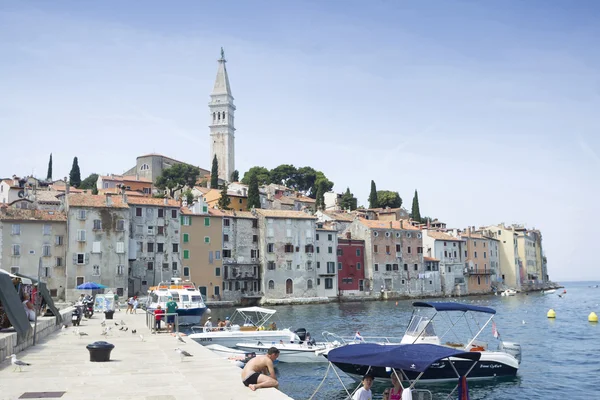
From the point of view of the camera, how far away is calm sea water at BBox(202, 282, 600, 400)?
76.9ft

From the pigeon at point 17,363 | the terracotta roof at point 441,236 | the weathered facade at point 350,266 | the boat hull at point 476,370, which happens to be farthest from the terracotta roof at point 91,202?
the terracotta roof at point 441,236

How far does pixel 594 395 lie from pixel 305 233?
182 ft

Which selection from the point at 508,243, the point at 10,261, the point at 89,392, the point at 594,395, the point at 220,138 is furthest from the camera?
the point at 220,138

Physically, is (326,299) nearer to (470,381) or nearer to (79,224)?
(79,224)

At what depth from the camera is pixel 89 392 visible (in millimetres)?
12859

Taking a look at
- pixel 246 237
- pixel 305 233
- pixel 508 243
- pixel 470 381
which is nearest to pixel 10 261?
pixel 246 237

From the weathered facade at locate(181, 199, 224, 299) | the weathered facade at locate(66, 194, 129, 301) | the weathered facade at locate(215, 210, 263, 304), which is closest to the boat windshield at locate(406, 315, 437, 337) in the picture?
the weathered facade at locate(66, 194, 129, 301)

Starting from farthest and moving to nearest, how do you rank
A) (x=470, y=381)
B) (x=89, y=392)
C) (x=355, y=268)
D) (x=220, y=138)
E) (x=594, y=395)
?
(x=220, y=138), (x=355, y=268), (x=470, y=381), (x=594, y=395), (x=89, y=392)

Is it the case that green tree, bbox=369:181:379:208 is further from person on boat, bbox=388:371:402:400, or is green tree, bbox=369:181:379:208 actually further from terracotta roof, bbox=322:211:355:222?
person on boat, bbox=388:371:402:400

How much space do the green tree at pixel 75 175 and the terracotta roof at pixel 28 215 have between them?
4320 centimetres

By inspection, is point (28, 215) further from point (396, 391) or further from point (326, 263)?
point (396, 391)

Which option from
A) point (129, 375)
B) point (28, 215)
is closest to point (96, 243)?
point (28, 215)

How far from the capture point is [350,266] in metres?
82.8

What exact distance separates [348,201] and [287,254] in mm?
44389
